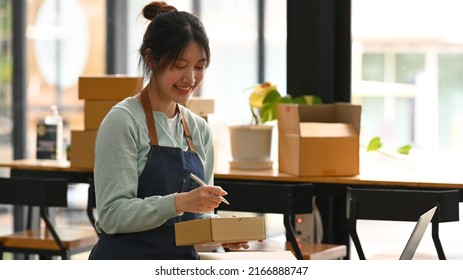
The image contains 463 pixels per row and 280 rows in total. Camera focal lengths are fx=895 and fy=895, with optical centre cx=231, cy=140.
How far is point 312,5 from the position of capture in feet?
15.3

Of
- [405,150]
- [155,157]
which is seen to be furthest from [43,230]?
[155,157]

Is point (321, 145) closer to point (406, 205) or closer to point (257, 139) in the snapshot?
point (257, 139)

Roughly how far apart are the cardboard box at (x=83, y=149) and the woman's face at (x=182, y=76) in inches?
90.1

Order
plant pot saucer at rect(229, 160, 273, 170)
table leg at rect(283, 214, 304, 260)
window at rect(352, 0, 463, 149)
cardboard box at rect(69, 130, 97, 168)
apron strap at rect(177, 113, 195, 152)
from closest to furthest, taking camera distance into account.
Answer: apron strap at rect(177, 113, 195, 152) → table leg at rect(283, 214, 304, 260) → plant pot saucer at rect(229, 160, 273, 170) → cardboard box at rect(69, 130, 97, 168) → window at rect(352, 0, 463, 149)

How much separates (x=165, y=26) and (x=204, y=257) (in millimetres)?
576

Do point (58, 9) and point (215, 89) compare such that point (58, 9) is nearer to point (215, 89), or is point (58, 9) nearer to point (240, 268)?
point (215, 89)

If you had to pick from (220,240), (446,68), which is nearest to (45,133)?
(446,68)

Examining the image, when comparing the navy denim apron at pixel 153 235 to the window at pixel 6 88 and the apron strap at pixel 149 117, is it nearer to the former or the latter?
the apron strap at pixel 149 117

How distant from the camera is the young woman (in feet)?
6.56

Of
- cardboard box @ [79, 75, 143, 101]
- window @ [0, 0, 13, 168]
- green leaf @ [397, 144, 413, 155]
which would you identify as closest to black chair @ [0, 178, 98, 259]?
cardboard box @ [79, 75, 143, 101]

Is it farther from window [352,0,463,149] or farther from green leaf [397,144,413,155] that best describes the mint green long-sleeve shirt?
A: window [352,0,463,149]

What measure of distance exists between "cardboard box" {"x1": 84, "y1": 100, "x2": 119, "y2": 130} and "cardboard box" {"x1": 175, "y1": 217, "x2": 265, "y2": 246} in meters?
Answer: 2.52

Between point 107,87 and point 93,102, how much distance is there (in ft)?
0.36

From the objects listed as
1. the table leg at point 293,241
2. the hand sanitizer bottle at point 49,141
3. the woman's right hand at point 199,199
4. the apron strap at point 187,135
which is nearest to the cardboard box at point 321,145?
the table leg at point 293,241
